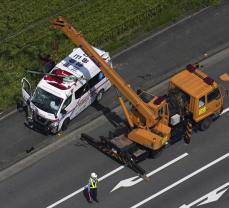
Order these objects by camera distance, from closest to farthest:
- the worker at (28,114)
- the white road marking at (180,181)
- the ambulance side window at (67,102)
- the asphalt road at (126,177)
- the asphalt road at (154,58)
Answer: the white road marking at (180,181), the asphalt road at (126,177), the ambulance side window at (67,102), the asphalt road at (154,58), the worker at (28,114)

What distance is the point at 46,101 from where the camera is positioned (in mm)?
32812

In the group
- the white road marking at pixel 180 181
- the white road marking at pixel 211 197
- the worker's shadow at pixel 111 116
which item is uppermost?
the worker's shadow at pixel 111 116

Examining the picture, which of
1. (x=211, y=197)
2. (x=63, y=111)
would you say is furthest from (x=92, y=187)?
(x=63, y=111)

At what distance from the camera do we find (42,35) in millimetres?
39125

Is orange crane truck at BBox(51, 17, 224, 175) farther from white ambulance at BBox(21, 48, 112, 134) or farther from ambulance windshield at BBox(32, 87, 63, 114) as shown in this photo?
ambulance windshield at BBox(32, 87, 63, 114)

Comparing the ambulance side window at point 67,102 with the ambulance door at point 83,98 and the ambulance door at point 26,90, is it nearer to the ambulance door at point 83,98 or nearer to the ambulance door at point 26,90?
the ambulance door at point 83,98

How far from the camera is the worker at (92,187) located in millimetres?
27998

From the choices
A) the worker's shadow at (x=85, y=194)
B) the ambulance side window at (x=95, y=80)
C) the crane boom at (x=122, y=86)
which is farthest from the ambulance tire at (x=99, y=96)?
the worker's shadow at (x=85, y=194)

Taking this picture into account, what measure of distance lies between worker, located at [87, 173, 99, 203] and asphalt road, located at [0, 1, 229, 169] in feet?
14.9

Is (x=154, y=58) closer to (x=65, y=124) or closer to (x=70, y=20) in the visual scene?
(x=70, y=20)

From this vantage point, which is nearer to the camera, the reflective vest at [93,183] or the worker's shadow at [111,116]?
the reflective vest at [93,183]

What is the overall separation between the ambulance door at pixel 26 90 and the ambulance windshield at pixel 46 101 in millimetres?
628

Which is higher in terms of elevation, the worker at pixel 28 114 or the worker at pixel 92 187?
the worker at pixel 28 114

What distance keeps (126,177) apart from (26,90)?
7466 millimetres
